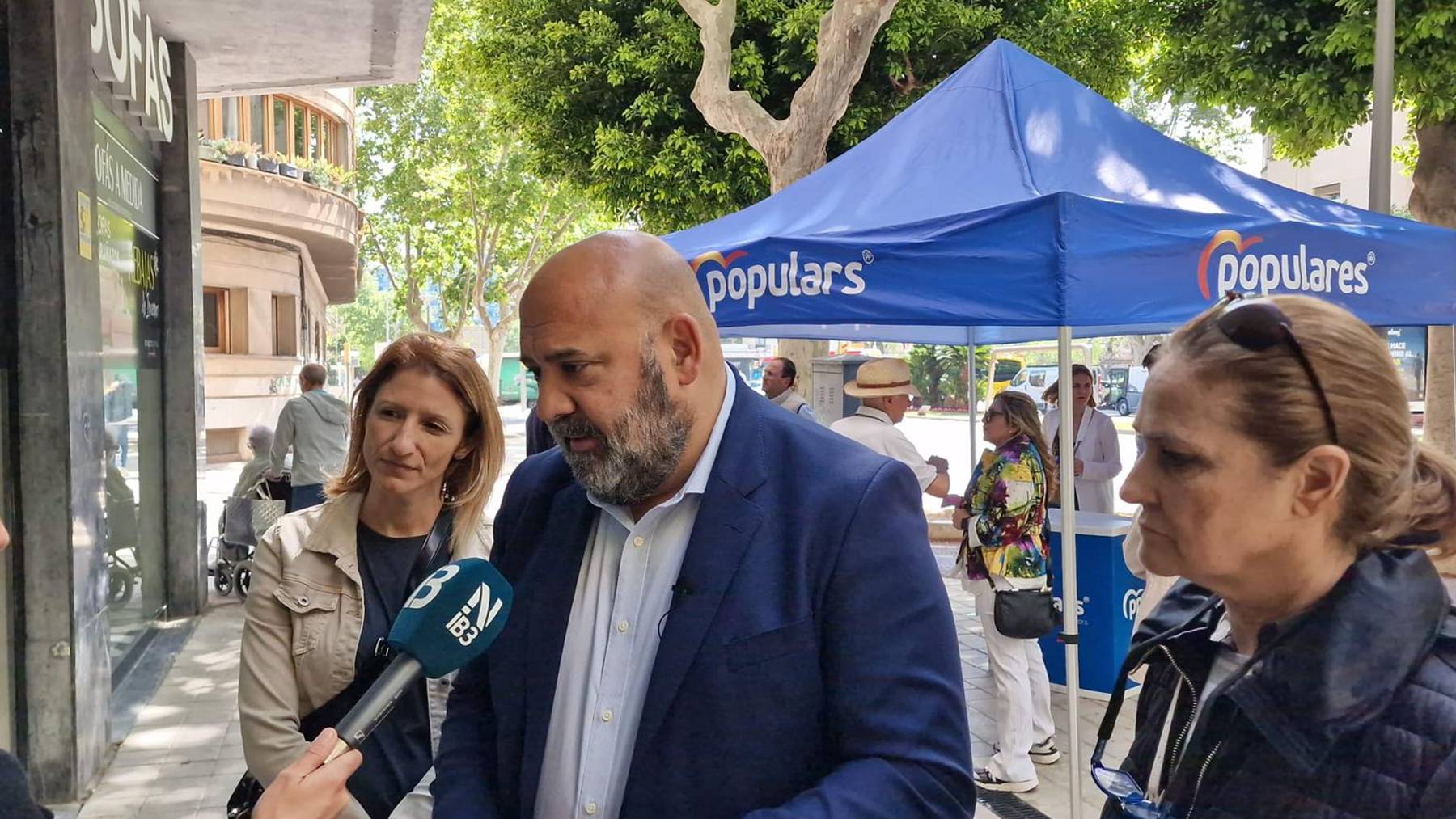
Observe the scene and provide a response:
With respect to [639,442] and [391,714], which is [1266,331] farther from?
[391,714]

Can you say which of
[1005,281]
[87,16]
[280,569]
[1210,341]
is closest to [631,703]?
[1210,341]

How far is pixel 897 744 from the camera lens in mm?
1531

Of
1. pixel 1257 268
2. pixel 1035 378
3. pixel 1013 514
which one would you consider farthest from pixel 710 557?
pixel 1035 378

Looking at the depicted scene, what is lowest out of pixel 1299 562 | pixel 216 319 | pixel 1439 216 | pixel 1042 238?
pixel 1299 562

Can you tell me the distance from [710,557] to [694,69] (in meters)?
12.4

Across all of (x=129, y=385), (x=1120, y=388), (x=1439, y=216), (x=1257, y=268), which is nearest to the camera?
(x=1257, y=268)

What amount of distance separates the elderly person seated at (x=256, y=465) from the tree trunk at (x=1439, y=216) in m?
9.98

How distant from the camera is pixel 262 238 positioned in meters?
22.3

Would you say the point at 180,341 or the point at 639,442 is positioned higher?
the point at 180,341

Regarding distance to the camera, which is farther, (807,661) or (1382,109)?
(1382,109)

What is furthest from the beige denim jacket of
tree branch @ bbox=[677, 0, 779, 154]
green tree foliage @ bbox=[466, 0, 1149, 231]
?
green tree foliage @ bbox=[466, 0, 1149, 231]

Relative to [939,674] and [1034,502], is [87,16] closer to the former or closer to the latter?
[1034,502]

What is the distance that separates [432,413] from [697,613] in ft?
4.43

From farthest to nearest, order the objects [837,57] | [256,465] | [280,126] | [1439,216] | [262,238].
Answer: [280,126] → [262,238] → [1439,216] → [256,465] → [837,57]
